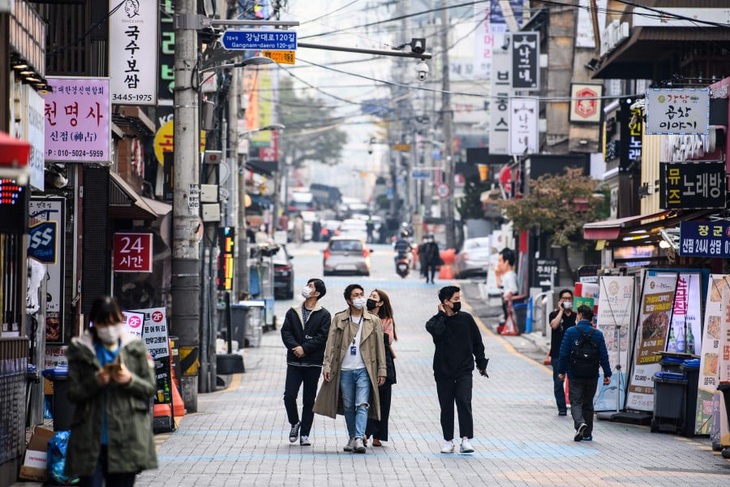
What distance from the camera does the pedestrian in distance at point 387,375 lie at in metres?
16.2

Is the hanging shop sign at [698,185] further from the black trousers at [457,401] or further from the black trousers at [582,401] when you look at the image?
the black trousers at [457,401]

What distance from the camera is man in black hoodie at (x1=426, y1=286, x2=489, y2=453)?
1556cm

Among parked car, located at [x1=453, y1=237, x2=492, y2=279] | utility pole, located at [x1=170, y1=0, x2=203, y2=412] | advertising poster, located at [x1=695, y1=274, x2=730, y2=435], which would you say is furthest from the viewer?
parked car, located at [x1=453, y1=237, x2=492, y2=279]

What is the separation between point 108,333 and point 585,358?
1012 cm

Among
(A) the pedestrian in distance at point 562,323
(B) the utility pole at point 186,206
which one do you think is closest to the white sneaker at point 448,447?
(A) the pedestrian in distance at point 562,323

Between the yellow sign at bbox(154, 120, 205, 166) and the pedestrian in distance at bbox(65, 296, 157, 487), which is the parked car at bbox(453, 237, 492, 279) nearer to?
the yellow sign at bbox(154, 120, 205, 166)

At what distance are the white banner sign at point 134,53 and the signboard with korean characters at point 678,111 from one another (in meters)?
7.32

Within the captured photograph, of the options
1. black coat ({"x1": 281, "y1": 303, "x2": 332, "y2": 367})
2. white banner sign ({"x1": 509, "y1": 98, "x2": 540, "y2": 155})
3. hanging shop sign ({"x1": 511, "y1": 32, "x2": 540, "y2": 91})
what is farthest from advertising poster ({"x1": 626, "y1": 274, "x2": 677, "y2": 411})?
hanging shop sign ({"x1": 511, "y1": 32, "x2": 540, "y2": 91})

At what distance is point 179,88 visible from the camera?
1992 centimetres

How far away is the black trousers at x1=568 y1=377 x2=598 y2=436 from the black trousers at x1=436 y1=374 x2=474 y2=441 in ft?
8.01

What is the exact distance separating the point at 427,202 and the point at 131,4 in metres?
67.6

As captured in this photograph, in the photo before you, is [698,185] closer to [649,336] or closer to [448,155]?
[649,336]

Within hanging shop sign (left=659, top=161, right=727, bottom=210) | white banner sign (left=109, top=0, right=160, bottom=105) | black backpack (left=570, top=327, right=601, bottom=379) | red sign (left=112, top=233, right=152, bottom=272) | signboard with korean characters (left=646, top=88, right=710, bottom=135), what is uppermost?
white banner sign (left=109, top=0, right=160, bottom=105)

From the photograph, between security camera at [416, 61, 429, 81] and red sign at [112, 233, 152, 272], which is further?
red sign at [112, 233, 152, 272]
